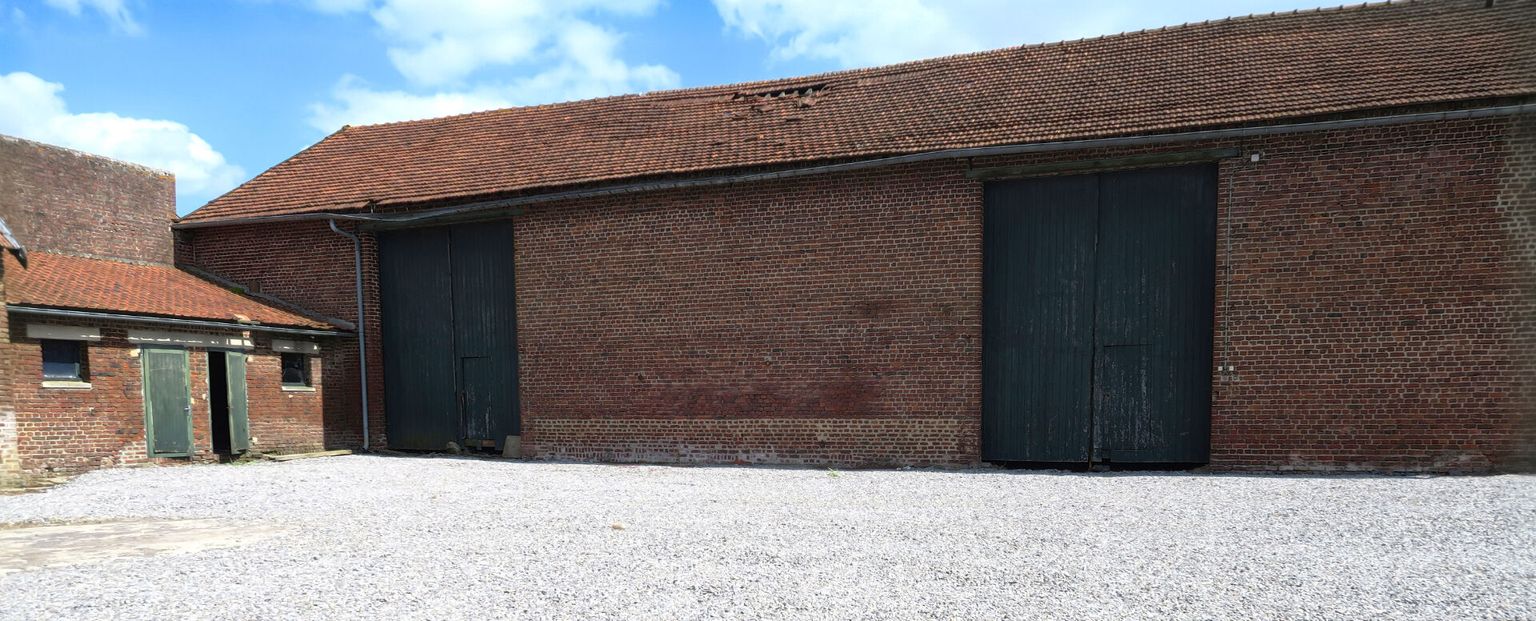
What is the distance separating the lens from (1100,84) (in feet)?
35.8

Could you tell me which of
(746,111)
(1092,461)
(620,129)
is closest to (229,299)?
(620,129)

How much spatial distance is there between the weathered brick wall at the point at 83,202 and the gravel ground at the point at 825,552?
668 cm

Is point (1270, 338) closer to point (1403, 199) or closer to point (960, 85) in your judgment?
point (1403, 199)

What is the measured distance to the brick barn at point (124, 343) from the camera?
9453 mm

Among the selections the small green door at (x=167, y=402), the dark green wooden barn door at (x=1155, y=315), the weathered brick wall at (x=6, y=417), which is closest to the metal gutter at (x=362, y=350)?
the small green door at (x=167, y=402)

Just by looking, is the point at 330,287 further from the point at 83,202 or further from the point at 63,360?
the point at 83,202

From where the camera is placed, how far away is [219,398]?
12.2 m

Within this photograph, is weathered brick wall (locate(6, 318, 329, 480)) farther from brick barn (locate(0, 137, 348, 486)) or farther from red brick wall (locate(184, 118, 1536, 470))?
red brick wall (locate(184, 118, 1536, 470))

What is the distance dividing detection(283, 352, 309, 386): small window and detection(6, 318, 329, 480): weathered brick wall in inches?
12.1

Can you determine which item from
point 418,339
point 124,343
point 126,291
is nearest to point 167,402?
Answer: point 124,343

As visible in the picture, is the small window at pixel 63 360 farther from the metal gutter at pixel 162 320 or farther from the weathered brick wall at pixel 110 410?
the metal gutter at pixel 162 320

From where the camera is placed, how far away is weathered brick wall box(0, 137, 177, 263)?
1211 cm

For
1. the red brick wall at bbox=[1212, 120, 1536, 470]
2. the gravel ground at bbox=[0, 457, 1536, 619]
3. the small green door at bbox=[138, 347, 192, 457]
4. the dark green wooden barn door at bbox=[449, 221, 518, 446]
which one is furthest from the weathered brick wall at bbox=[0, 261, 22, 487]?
the red brick wall at bbox=[1212, 120, 1536, 470]

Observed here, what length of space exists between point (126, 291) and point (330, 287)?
2.79 m
